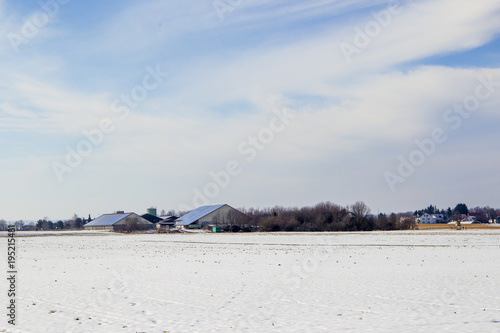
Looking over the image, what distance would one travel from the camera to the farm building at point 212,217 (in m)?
112

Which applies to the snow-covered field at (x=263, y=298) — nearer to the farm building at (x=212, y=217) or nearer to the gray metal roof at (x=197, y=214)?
the farm building at (x=212, y=217)

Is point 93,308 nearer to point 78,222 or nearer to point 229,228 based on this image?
point 229,228

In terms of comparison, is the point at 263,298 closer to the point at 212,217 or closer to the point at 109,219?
the point at 212,217

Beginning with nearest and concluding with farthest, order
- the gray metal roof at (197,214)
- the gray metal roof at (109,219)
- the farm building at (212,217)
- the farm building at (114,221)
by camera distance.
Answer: the farm building at (212,217) → the gray metal roof at (197,214) → the farm building at (114,221) → the gray metal roof at (109,219)

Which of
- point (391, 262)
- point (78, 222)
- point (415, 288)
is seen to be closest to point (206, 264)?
point (391, 262)

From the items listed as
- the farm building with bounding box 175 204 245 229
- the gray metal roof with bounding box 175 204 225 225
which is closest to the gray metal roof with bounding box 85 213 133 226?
the gray metal roof with bounding box 175 204 225 225

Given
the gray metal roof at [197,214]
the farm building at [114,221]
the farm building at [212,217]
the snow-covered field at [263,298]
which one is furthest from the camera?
the farm building at [114,221]

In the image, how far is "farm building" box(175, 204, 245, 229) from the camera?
368 feet

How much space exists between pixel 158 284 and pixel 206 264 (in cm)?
737

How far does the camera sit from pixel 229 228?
9356cm

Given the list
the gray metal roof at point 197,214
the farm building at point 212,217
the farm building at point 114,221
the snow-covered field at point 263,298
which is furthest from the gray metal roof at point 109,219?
the snow-covered field at point 263,298

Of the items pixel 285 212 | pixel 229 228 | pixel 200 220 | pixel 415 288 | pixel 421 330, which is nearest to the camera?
pixel 421 330

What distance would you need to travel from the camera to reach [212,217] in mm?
116438

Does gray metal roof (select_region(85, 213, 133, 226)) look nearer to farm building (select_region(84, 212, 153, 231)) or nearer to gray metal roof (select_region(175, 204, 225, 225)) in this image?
farm building (select_region(84, 212, 153, 231))
